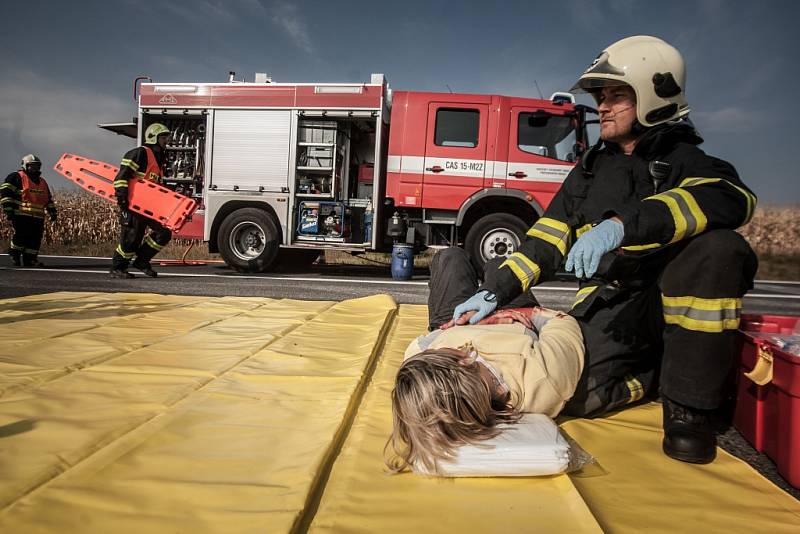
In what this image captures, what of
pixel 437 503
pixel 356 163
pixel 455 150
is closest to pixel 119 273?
pixel 356 163

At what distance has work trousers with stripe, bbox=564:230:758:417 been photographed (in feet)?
5.52

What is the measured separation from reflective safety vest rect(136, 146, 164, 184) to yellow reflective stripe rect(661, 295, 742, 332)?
7.35m

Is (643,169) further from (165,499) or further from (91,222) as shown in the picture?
(91,222)

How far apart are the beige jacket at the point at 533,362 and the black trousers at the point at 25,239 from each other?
9223mm

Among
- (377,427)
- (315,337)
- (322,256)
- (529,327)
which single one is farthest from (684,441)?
(322,256)

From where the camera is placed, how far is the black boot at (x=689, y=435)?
170cm

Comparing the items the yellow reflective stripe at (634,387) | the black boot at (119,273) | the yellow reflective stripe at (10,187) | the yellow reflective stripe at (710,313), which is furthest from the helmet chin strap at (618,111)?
the yellow reflective stripe at (10,187)

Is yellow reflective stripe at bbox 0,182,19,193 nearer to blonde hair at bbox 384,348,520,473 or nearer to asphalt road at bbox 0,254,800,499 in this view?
asphalt road at bbox 0,254,800,499

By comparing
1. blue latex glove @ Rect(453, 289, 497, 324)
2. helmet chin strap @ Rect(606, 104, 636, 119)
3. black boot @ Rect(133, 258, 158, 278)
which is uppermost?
helmet chin strap @ Rect(606, 104, 636, 119)

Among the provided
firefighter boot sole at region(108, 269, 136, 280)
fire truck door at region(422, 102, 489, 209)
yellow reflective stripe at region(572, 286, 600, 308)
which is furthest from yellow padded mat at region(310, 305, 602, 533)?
fire truck door at region(422, 102, 489, 209)

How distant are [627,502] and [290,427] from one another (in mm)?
1122

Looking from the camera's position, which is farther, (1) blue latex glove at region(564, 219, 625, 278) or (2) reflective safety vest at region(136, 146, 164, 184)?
(2) reflective safety vest at region(136, 146, 164, 184)

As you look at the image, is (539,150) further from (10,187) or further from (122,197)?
(10,187)

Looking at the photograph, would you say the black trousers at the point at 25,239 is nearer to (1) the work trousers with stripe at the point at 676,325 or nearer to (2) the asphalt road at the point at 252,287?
(2) the asphalt road at the point at 252,287
